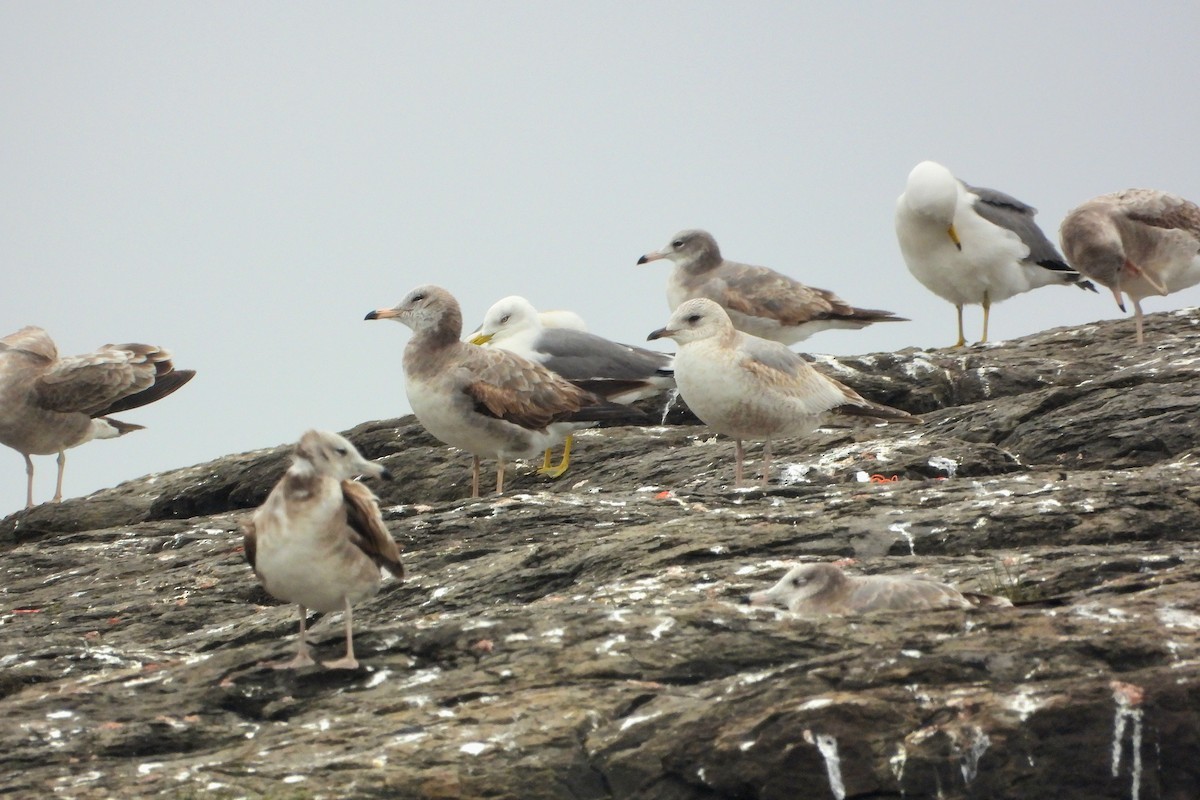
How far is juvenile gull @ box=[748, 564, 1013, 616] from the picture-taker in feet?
24.4

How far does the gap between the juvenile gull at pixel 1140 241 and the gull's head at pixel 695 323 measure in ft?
18.8

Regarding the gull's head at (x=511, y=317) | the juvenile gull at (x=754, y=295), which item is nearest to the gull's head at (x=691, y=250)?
the juvenile gull at (x=754, y=295)

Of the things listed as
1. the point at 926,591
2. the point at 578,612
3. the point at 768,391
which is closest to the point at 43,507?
the point at 768,391

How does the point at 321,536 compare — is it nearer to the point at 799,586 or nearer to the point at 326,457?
the point at 326,457

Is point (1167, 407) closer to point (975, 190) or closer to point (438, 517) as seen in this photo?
point (438, 517)

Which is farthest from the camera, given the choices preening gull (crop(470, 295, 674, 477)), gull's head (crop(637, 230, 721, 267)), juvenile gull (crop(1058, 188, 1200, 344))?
gull's head (crop(637, 230, 721, 267))

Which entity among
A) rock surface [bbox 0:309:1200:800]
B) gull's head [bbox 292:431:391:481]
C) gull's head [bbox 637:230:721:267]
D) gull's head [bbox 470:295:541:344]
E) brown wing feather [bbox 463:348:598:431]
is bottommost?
rock surface [bbox 0:309:1200:800]

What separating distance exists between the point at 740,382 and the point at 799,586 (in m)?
3.61

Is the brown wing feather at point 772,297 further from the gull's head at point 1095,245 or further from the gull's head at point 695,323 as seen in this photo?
the gull's head at point 695,323

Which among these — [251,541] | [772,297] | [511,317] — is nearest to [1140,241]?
[772,297]

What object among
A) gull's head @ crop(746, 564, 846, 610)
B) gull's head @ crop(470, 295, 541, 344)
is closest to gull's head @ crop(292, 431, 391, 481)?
gull's head @ crop(746, 564, 846, 610)

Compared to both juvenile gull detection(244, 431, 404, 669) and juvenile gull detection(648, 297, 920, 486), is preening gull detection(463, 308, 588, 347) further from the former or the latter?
juvenile gull detection(244, 431, 404, 669)

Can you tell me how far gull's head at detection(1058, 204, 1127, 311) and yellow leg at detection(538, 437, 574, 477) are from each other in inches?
214

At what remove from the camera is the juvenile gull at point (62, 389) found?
16.9 metres
